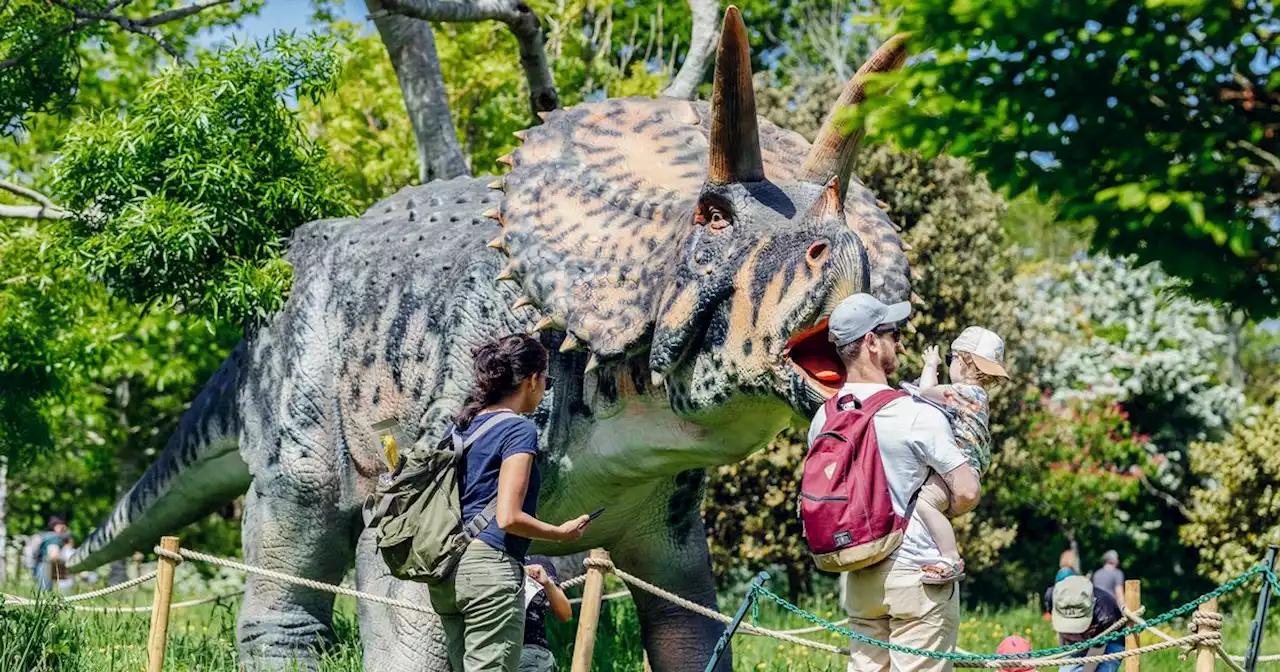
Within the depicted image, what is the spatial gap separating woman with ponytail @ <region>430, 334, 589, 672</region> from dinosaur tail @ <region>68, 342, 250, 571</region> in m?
3.13

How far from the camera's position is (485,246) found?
6.23m

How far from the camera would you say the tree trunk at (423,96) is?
31.1ft

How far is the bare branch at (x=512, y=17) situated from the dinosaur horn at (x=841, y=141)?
3665mm

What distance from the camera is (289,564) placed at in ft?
23.1

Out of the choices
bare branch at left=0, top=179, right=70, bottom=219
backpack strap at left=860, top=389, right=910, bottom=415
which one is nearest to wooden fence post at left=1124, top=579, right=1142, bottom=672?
backpack strap at left=860, top=389, right=910, bottom=415

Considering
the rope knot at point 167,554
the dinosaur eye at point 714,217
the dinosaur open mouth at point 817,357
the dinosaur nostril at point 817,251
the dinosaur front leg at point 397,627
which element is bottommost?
the dinosaur front leg at point 397,627

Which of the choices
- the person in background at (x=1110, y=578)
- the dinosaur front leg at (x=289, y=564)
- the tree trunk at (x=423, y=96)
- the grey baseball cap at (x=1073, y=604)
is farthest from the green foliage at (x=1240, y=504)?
the dinosaur front leg at (x=289, y=564)

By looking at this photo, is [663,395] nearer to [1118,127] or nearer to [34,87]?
[1118,127]

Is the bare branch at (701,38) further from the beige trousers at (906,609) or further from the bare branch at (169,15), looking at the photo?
the beige trousers at (906,609)

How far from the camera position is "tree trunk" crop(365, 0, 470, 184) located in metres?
9.47

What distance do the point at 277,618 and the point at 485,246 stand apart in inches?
81.6

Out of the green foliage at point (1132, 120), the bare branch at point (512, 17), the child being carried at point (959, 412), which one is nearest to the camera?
the green foliage at point (1132, 120)

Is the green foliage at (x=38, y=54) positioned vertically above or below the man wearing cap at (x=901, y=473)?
above

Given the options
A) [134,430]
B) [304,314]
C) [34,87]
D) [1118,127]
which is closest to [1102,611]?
[304,314]
